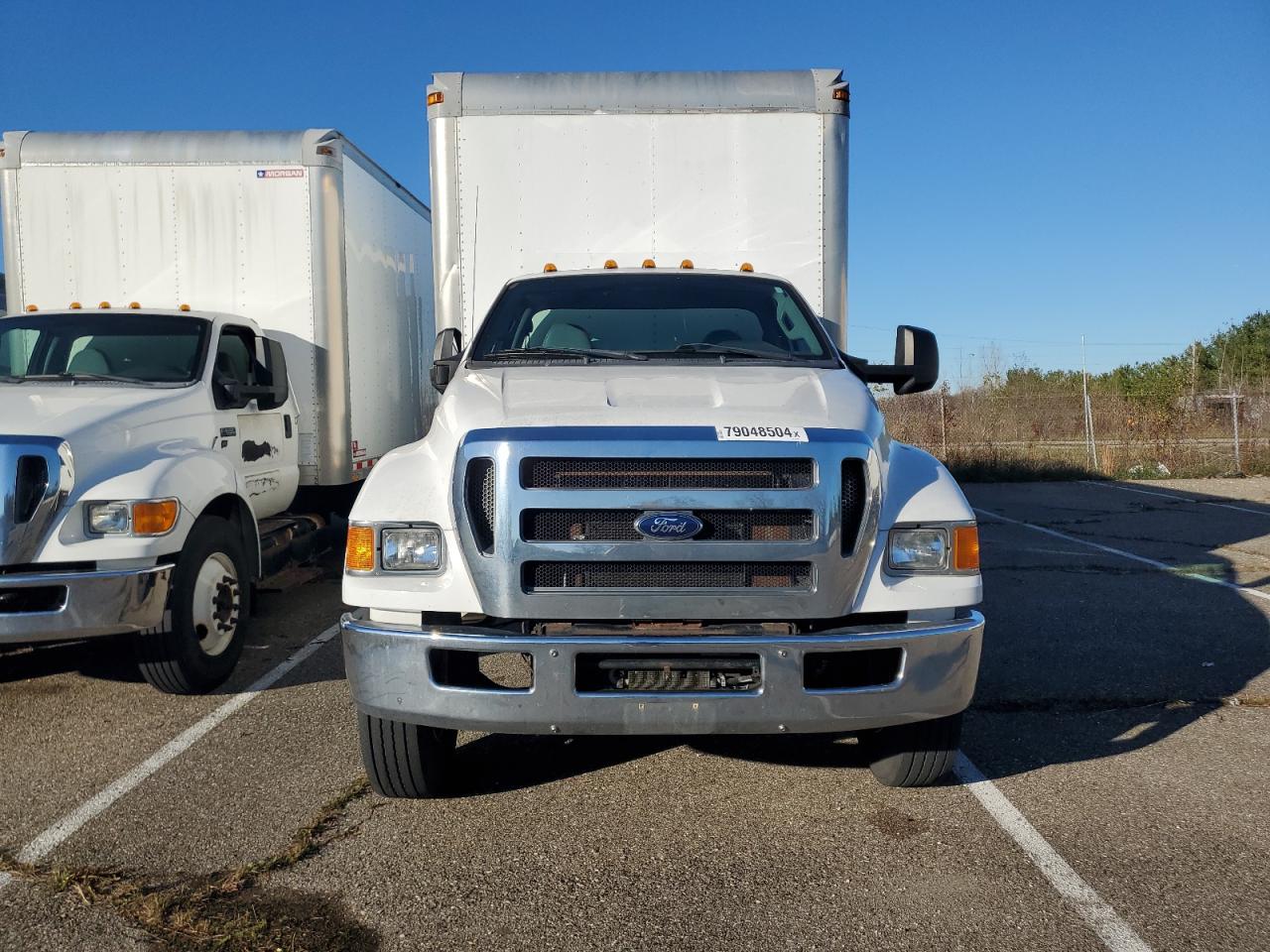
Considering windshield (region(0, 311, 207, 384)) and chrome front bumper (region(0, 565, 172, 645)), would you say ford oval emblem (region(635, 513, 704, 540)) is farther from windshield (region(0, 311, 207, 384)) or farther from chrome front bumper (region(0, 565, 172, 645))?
windshield (region(0, 311, 207, 384))

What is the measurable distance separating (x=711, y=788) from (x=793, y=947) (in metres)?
1.17

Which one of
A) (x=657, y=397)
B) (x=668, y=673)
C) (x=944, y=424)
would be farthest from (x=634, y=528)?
(x=944, y=424)

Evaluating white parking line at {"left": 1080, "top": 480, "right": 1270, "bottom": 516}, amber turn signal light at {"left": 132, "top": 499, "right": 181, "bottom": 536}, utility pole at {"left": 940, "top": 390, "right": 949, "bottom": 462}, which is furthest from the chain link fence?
amber turn signal light at {"left": 132, "top": 499, "right": 181, "bottom": 536}

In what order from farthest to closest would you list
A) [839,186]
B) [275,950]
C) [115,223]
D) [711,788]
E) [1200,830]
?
[115,223], [839,186], [711,788], [1200,830], [275,950]

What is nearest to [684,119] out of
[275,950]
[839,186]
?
[839,186]

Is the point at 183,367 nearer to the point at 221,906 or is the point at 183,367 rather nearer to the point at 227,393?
the point at 227,393

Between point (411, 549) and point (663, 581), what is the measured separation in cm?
88

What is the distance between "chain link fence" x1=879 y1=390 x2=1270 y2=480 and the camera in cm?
1952

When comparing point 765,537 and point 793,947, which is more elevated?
point 765,537

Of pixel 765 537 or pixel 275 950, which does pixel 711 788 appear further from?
pixel 275 950

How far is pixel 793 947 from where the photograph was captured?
9.04ft

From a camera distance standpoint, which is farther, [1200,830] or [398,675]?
[1200,830]

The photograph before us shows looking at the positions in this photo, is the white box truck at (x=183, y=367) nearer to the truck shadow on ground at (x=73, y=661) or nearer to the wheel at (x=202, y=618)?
the wheel at (x=202, y=618)

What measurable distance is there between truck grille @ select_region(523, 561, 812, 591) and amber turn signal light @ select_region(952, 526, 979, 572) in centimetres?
55
